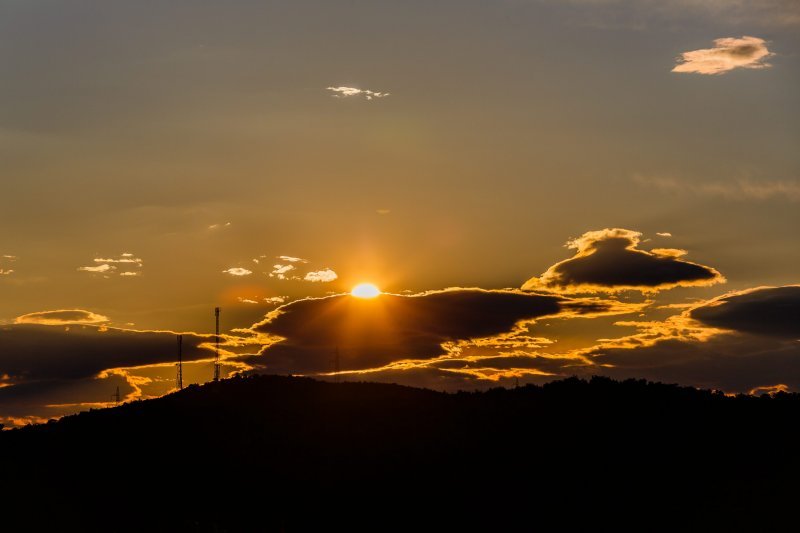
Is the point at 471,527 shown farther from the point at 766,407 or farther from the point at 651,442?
the point at 766,407

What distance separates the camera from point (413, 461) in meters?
67.4

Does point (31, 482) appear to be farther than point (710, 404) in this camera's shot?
No

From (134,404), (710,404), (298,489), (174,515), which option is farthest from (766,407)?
(134,404)

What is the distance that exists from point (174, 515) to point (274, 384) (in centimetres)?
1954

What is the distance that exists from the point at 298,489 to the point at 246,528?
18.6ft

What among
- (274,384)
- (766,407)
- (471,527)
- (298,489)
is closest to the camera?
(471,527)

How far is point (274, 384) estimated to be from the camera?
80.6 meters

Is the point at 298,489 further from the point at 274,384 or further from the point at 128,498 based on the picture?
the point at 274,384

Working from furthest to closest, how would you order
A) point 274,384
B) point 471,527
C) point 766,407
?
point 274,384, point 766,407, point 471,527

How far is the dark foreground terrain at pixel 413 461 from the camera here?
5981 cm

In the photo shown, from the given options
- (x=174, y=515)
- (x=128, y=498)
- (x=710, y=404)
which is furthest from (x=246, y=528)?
(x=710, y=404)

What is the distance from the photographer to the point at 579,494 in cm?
6078

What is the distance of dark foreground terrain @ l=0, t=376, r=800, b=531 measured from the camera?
59.8 metres

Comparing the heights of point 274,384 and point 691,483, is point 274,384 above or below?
above
